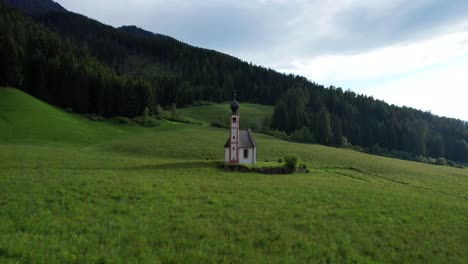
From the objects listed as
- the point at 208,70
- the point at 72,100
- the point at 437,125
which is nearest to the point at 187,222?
the point at 72,100

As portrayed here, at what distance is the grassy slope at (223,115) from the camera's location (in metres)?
119

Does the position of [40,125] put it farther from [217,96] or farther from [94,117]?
[217,96]

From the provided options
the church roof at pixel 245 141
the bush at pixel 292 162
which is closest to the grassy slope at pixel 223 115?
the church roof at pixel 245 141

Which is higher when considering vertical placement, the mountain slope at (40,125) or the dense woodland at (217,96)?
the dense woodland at (217,96)

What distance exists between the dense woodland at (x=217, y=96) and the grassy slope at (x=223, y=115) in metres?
13.5

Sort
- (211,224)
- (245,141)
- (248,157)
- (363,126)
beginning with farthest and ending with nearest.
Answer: (363,126), (245,141), (248,157), (211,224)

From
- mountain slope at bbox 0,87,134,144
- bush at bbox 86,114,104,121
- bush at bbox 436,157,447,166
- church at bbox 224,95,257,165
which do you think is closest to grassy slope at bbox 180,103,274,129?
bush at bbox 86,114,104,121

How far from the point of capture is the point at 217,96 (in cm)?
16538

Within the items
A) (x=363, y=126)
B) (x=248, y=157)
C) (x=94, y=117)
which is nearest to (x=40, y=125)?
(x=94, y=117)

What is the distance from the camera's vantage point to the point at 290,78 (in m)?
190

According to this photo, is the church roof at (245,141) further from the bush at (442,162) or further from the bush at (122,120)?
the bush at (442,162)

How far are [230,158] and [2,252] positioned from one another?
34113mm

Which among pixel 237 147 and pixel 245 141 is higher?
pixel 245 141

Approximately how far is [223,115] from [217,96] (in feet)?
131
